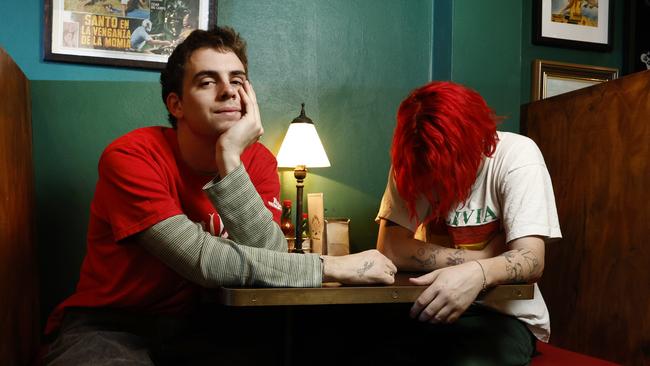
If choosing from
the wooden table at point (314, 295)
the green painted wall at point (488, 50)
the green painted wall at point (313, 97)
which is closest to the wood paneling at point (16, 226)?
the green painted wall at point (313, 97)

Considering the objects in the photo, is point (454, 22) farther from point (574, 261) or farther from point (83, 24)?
point (83, 24)

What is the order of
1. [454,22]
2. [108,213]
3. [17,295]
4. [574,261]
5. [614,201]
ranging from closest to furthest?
[108,213], [17,295], [614,201], [574,261], [454,22]

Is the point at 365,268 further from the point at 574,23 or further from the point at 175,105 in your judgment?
the point at 574,23

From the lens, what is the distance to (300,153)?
2.52m

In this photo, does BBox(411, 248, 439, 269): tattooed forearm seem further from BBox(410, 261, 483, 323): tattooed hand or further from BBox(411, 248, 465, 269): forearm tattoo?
BBox(410, 261, 483, 323): tattooed hand

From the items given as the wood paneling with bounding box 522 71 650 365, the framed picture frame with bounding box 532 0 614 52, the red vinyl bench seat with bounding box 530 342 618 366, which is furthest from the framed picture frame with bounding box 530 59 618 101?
the red vinyl bench seat with bounding box 530 342 618 366

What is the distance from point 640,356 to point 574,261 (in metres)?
0.44

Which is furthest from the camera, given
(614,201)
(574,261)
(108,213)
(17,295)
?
(574,261)

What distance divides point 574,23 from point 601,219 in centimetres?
132

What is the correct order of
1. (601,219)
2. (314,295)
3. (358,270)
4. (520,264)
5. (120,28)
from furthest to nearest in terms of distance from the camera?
(120,28)
(601,219)
(520,264)
(358,270)
(314,295)

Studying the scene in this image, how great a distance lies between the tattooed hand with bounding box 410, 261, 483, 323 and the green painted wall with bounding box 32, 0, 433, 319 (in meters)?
1.54

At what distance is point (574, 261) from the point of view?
2316 millimetres

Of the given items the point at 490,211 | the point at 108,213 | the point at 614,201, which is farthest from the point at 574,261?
the point at 108,213

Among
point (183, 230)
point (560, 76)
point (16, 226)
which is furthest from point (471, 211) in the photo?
point (560, 76)
